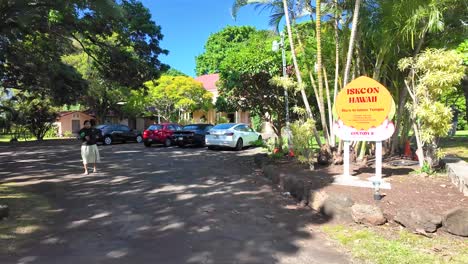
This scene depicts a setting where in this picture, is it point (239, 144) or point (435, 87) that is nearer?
point (435, 87)

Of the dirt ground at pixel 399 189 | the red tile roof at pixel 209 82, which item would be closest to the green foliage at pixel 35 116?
the red tile roof at pixel 209 82

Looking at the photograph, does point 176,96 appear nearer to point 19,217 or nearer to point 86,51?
point 86,51

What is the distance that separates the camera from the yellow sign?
25.1 ft

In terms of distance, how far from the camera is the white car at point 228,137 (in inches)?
758

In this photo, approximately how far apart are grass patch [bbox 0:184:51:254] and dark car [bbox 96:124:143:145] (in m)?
16.5

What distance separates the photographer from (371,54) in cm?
1140

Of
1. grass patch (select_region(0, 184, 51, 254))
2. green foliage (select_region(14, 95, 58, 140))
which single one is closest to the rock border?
grass patch (select_region(0, 184, 51, 254))

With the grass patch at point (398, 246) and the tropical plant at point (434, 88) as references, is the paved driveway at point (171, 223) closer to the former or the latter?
the grass patch at point (398, 246)

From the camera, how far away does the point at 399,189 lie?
7.16m

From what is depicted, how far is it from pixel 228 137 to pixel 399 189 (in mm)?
12540

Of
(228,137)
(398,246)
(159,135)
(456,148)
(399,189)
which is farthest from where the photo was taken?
(159,135)

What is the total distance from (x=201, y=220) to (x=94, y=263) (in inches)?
81.5

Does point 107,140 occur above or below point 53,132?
below

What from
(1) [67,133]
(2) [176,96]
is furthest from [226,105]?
(1) [67,133]
